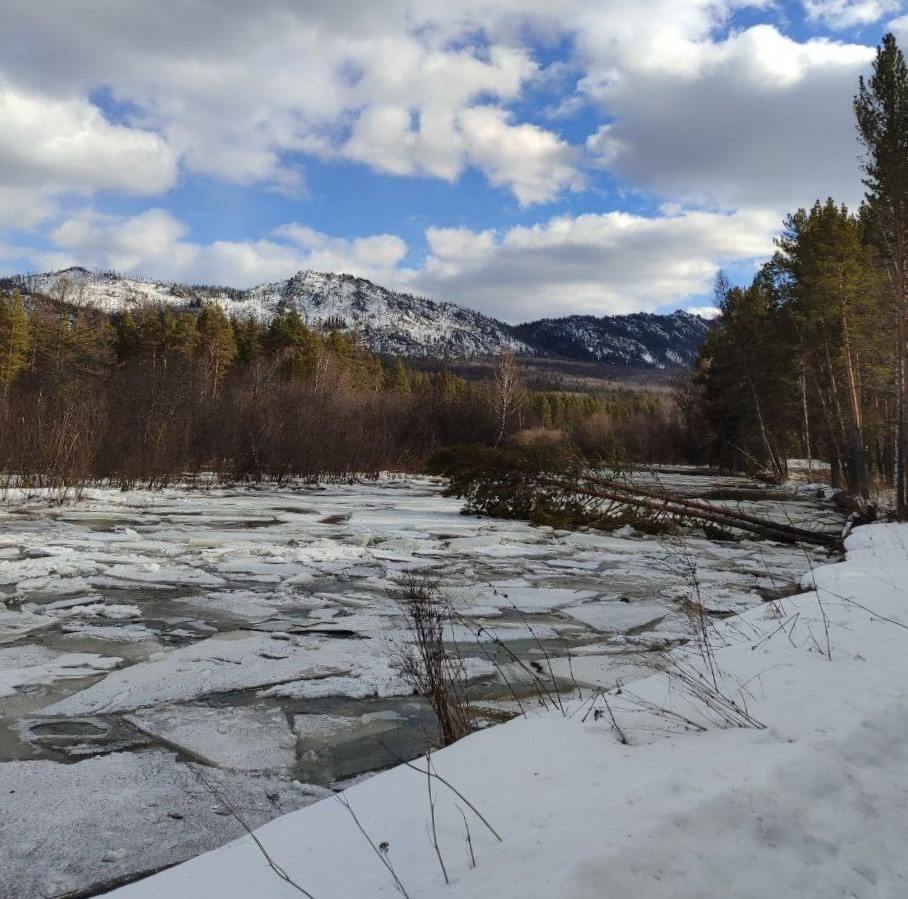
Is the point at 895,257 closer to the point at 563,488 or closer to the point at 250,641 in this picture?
the point at 563,488

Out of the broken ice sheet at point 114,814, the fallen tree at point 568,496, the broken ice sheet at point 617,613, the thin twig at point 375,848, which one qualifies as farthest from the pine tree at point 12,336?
the thin twig at point 375,848

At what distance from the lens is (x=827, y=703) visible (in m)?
2.55

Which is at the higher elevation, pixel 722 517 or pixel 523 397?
pixel 523 397

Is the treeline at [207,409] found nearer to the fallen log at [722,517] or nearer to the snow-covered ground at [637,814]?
the fallen log at [722,517]

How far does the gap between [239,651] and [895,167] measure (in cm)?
1757

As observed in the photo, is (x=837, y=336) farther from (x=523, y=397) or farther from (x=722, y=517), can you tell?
(x=523, y=397)

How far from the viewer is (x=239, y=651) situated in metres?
4.64

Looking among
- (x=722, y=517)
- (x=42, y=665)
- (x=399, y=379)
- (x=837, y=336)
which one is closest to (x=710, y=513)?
(x=722, y=517)

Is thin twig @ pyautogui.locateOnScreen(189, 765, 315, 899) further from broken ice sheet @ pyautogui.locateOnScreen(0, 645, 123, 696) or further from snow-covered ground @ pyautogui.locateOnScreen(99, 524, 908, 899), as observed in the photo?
broken ice sheet @ pyautogui.locateOnScreen(0, 645, 123, 696)

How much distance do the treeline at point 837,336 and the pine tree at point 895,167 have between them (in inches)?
0.9

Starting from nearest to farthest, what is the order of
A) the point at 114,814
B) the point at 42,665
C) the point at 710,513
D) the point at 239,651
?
the point at 114,814
the point at 42,665
the point at 239,651
the point at 710,513

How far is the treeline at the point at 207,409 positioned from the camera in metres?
15.1

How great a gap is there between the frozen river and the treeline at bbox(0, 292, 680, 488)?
475 centimetres

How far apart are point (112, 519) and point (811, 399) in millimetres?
29441
